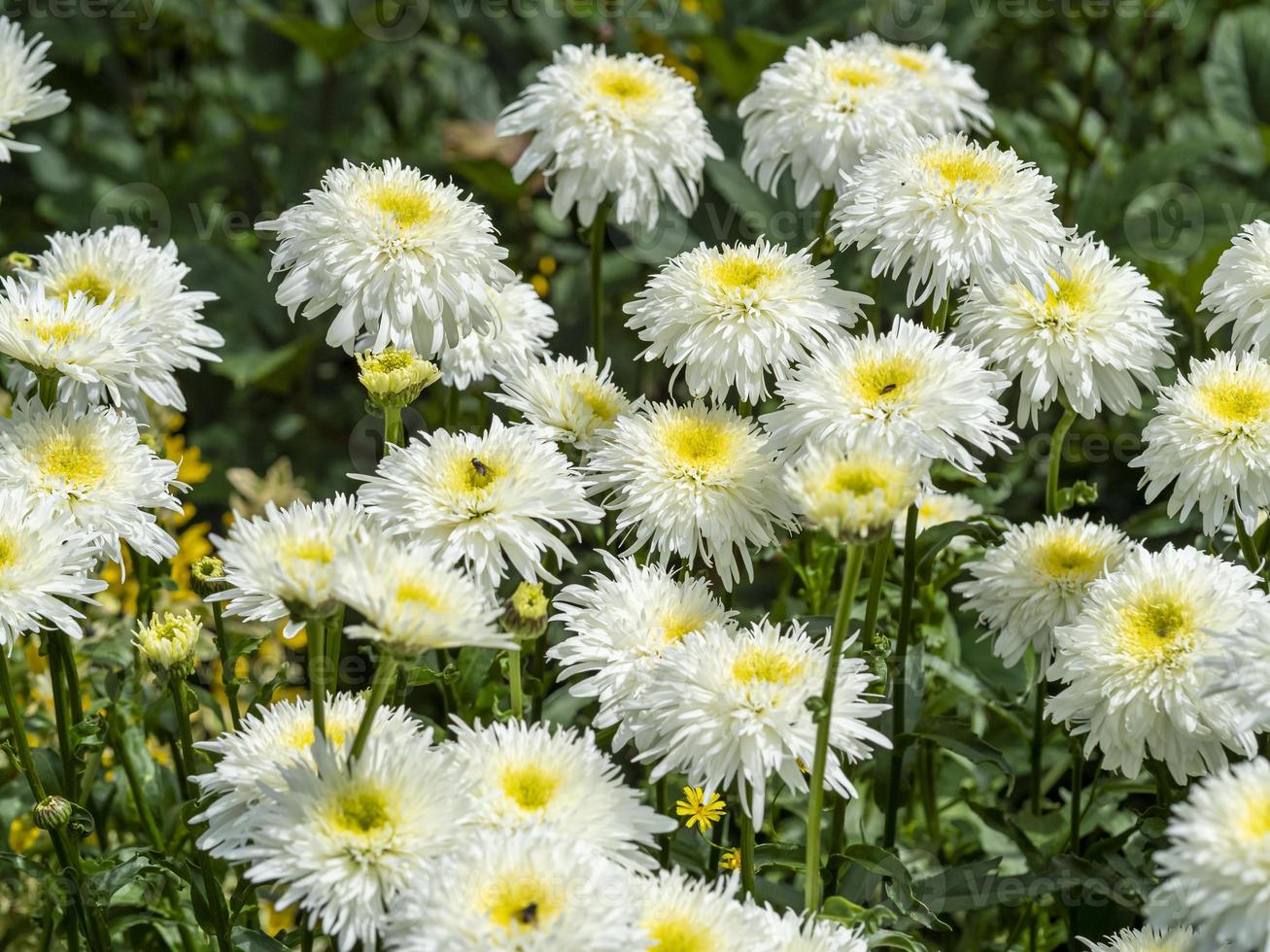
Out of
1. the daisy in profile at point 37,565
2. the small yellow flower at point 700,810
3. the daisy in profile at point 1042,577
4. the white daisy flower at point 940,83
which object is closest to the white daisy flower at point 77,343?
the daisy in profile at point 37,565

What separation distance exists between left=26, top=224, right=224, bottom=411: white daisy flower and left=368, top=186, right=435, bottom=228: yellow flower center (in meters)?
0.31

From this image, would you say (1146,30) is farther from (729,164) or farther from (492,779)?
(492,779)

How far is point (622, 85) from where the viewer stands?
2.15 metres

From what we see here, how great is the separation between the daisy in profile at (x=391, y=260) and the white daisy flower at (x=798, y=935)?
0.78 metres

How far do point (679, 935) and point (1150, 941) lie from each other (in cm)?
47

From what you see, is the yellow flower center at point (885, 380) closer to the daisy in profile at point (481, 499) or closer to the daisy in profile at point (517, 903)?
the daisy in profile at point (481, 499)

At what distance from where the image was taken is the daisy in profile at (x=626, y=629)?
4.97 feet

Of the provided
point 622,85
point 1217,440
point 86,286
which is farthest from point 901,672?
point 86,286

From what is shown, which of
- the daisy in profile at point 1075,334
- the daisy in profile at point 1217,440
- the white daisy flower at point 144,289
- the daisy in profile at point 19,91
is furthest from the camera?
the daisy in profile at point 19,91

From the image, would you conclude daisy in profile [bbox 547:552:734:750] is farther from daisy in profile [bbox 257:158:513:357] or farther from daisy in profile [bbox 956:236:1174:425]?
daisy in profile [bbox 956:236:1174:425]

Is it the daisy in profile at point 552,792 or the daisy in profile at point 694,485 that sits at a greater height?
the daisy in profile at point 694,485

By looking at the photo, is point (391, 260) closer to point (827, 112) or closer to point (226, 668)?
point (226, 668)

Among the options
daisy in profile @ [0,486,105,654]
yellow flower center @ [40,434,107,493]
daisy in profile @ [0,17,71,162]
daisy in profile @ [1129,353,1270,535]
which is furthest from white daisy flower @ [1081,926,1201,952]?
daisy in profile @ [0,17,71,162]

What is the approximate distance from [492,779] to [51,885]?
0.65 meters
